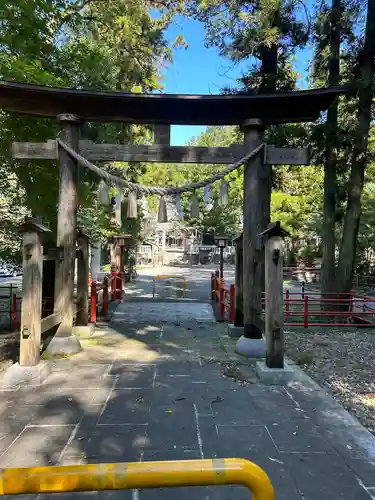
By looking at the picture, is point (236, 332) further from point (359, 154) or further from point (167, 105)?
point (359, 154)

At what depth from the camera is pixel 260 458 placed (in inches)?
123

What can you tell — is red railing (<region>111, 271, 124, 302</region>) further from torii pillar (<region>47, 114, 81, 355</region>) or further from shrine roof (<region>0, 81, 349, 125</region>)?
shrine roof (<region>0, 81, 349, 125</region>)

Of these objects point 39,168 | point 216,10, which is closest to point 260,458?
point 39,168

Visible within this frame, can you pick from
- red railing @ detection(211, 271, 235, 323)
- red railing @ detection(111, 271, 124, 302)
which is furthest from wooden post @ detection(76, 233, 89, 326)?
red railing @ detection(111, 271, 124, 302)

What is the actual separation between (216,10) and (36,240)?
1004cm

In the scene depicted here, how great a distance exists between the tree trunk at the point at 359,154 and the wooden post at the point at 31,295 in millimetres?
9098

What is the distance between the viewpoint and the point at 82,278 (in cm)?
776

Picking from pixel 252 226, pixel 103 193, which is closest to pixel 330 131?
pixel 252 226

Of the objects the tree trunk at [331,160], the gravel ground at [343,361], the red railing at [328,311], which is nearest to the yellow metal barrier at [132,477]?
the gravel ground at [343,361]

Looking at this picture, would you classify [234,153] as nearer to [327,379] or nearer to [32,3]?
[327,379]

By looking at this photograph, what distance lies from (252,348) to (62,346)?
3085 mm

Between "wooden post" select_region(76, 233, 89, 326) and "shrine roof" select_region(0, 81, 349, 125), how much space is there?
240 cm

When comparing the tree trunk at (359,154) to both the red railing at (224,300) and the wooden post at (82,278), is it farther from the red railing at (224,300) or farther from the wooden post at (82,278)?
the wooden post at (82,278)

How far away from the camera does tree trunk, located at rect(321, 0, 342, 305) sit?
11.0m
